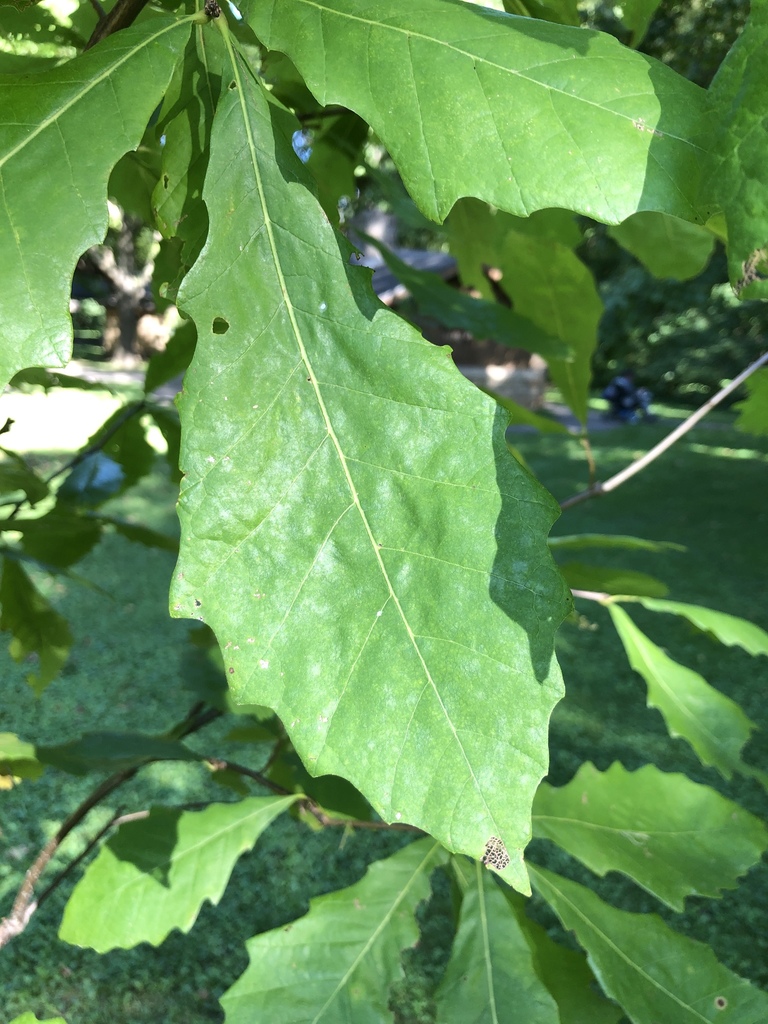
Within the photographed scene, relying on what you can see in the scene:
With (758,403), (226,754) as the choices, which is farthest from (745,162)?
(226,754)

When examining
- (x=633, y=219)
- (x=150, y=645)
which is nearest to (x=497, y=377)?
(x=150, y=645)

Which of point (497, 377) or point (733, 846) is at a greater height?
point (733, 846)

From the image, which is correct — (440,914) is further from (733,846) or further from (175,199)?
(175,199)

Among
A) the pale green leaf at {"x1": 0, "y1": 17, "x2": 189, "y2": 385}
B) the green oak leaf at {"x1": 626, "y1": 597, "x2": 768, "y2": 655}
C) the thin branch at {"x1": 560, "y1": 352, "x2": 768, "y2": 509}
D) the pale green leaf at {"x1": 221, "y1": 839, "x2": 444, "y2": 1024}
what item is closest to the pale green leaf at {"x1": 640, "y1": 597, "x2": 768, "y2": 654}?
the green oak leaf at {"x1": 626, "y1": 597, "x2": 768, "y2": 655}

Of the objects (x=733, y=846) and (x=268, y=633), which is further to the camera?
(x=733, y=846)

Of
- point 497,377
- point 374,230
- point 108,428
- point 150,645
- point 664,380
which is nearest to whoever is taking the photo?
point 108,428

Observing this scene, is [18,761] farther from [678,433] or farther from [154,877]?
[678,433]

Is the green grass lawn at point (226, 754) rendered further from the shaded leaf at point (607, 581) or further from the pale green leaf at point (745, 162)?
the pale green leaf at point (745, 162)
